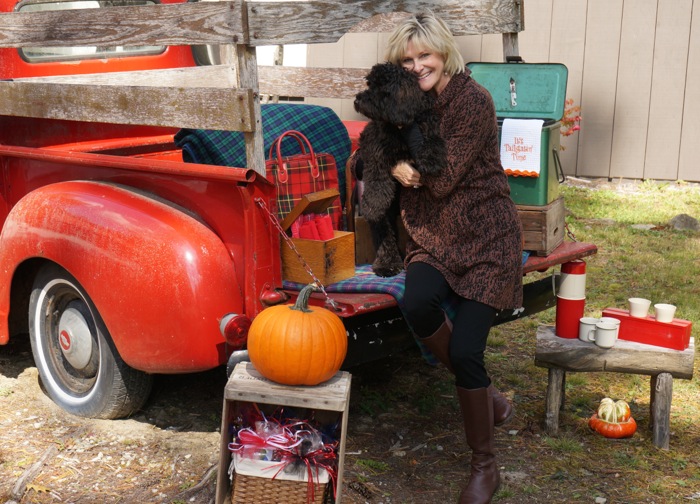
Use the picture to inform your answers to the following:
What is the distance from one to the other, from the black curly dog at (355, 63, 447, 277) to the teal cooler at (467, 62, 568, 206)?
76 cm

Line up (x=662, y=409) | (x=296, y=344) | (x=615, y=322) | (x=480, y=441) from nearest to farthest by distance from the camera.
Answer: (x=296, y=344) → (x=480, y=441) → (x=662, y=409) → (x=615, y=322)

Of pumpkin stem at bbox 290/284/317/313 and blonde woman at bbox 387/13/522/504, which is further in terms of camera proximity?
blonde woman at bbox 387/13/522/504

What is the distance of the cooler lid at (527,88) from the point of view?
405 centimetres

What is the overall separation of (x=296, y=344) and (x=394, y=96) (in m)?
0.96

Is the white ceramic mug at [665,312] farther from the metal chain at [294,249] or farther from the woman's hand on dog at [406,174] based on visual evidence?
the metal chain at [294,249]

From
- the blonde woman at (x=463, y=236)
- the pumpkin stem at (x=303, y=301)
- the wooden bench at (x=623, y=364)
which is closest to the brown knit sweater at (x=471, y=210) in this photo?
the blonde woman at (x=463, y=236)

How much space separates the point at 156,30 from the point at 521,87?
5.88ft

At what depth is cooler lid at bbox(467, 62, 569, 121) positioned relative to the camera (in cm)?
405

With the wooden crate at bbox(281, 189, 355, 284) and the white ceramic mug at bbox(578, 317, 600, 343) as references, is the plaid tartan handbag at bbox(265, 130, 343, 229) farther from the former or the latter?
the white ceramic mug at bbox(578, 317, 600, 343)

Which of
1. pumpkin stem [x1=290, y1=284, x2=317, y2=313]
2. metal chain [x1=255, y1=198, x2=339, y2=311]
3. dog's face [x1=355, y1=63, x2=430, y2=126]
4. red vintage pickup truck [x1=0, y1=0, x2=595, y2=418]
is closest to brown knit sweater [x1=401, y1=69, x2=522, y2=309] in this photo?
dog's face [x1=355, y1=63, x2=430, y2=126]

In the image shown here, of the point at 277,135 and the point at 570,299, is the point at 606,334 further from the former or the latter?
the point at 277,135

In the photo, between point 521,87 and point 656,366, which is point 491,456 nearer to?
point 656,366

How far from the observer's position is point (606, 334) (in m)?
3.66

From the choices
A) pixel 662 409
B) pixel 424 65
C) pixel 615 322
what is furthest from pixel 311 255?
pixel 662 409
